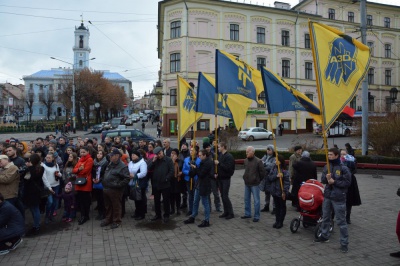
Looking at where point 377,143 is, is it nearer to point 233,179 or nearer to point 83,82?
point 233,179

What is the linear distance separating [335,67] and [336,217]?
295cm

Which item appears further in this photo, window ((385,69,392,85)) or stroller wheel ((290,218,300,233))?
window ((385,69,392,85))

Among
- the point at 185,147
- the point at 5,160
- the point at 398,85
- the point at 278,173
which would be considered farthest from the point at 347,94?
the point at 398,85

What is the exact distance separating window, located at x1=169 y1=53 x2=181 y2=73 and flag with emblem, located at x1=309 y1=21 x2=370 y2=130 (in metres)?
31.6

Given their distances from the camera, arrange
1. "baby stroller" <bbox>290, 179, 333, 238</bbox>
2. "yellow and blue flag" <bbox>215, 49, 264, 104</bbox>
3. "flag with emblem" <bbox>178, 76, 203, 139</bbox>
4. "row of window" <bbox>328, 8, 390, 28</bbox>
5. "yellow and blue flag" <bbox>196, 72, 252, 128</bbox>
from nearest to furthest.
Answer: "baby stroller" <bbox>290, 179, 333, 238</bbox>
"yellow and blue flag" <bbox>215, 49, 264, 104</bbox>
"yellow and blue flag" <bbox>196, 72, 252, 128</bbox>
"flag with emblem" <bbox>178, 76, 203, 139</bbox>
"row of window" <bbox>328, 8, 390, 28</bbox>

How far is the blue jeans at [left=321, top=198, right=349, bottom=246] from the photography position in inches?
236

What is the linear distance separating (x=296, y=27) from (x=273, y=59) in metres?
5.25

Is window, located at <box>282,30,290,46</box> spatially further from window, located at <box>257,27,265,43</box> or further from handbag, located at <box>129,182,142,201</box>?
handbag, located at <box>129,182,142,201</box>

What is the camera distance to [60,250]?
246 inches

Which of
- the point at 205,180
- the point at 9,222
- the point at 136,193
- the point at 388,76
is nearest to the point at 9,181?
the point at 9,222

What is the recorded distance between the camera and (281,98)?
8.24 m

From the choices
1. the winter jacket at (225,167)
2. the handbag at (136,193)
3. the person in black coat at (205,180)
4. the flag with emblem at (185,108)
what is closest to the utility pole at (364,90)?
the flag with emblem at (185,108)

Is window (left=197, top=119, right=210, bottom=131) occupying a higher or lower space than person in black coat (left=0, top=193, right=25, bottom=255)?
higher

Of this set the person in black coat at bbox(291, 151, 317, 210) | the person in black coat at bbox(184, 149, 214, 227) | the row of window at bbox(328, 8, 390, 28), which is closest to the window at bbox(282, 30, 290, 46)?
the row of window at bbox(328, 8, 390, 28)
